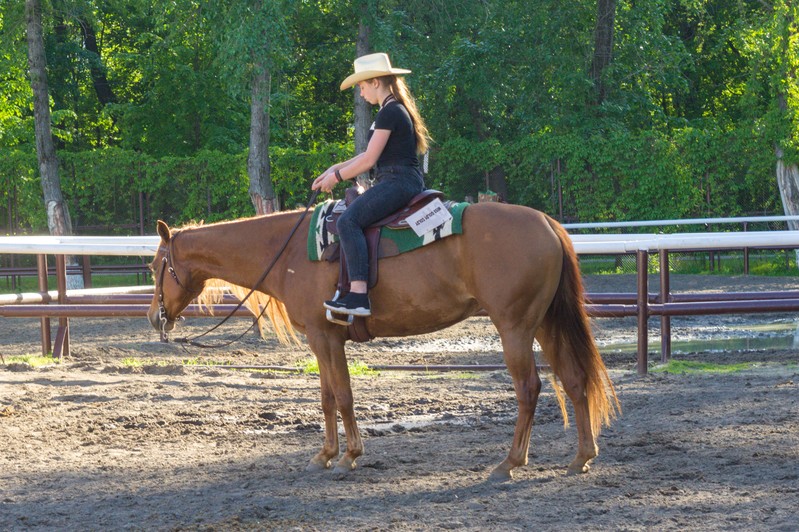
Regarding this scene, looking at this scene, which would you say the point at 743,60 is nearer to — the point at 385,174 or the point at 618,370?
the point at 618,370

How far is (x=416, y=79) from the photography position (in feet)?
75.5

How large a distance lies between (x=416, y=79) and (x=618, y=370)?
47.8 ft

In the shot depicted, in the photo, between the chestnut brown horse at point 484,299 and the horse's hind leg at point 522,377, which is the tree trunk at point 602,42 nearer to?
the chestnut brown horse at point 484,299

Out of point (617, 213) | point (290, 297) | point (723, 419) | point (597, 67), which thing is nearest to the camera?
point (290, 297)

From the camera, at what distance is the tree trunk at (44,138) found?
2255cm

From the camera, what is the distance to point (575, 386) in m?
5.95

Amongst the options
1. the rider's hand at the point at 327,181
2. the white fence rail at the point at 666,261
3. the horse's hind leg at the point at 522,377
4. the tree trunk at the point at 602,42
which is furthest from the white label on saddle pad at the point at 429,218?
the tree trunk at the point at 602,42

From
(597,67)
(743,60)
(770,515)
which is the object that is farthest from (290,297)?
(743,60)

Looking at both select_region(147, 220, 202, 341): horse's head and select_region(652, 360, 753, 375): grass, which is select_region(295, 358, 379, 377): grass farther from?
select_region(147, 220, 202, 341): horse's head

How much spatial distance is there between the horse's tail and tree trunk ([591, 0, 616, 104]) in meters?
21.2

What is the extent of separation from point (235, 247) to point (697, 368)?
5077 millimetres

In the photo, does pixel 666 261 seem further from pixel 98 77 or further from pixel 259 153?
pixel 98 77

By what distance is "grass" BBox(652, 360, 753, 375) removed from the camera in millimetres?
9320

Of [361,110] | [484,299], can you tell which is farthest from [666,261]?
[361,110]
